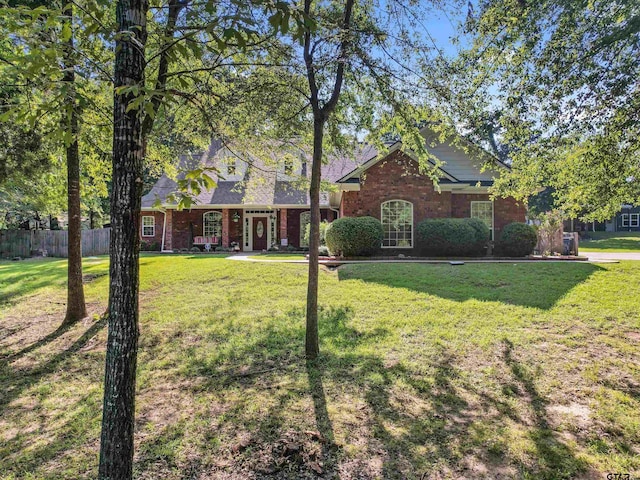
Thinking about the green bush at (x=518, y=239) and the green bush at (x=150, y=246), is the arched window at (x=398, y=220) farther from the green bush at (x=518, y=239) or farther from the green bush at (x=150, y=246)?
the green bush at (x=150, y=246)

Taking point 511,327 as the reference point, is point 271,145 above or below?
above

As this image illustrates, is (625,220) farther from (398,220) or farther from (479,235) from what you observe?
(398,220)

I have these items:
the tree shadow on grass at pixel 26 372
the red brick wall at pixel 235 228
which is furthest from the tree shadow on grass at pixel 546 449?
the red brick wall at pixel 235 228

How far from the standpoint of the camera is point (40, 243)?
23.1m

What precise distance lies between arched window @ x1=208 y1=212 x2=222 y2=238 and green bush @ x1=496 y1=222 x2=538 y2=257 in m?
14.8

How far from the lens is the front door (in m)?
22.6

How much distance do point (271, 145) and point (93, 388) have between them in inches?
179

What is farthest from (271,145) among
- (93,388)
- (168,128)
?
(93,388)

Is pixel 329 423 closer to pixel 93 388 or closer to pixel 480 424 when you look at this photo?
pixel 480 424

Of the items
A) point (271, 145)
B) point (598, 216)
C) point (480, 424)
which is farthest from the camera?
point (598, 216)

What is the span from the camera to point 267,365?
5.91m

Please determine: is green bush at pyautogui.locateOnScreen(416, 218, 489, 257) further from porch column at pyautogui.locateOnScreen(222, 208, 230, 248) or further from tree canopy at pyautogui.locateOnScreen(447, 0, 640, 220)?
porch column at pyautogui.locateOnScreen(222, 208, 230, 248)

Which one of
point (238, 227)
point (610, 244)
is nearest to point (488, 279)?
point (238, 227)

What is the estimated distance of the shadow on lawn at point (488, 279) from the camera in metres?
8.88
